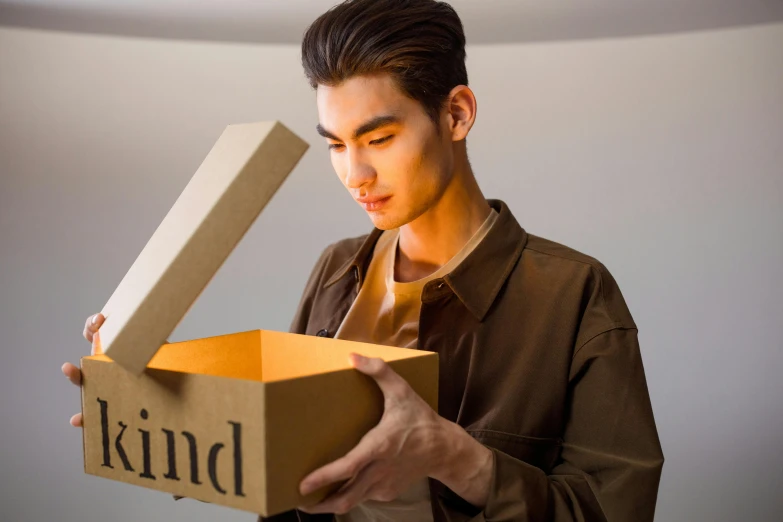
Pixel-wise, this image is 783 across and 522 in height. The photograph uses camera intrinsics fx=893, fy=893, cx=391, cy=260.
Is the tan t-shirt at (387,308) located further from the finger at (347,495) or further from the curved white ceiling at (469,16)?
the curved white ceiling at (469,16)

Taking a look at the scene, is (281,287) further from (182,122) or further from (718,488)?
(718,488)

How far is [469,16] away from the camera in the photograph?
6.96 ft

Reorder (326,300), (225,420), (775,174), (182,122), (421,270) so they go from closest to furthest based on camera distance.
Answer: (225,420) → (421,270) → (326,300) → (775,174) → (182,122)

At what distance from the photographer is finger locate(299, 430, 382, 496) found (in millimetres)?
841

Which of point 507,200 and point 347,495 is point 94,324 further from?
point 507,200

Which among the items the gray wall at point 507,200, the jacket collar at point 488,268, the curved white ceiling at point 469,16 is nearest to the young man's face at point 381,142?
the jacket collar at point 488,268

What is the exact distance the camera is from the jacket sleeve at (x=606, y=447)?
111cm

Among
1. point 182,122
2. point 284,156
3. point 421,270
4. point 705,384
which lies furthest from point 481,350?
point 182,122

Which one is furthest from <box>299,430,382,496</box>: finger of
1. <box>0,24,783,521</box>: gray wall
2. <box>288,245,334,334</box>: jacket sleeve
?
<box>0,24,783,521</box>: gray wall

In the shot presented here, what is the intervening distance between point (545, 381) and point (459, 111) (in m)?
0.38

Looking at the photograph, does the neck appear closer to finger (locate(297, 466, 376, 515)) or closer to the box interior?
the box interior

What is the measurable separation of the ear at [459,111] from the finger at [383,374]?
421 mm

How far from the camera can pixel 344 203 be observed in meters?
2.36

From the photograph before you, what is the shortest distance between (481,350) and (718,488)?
3.94ft
